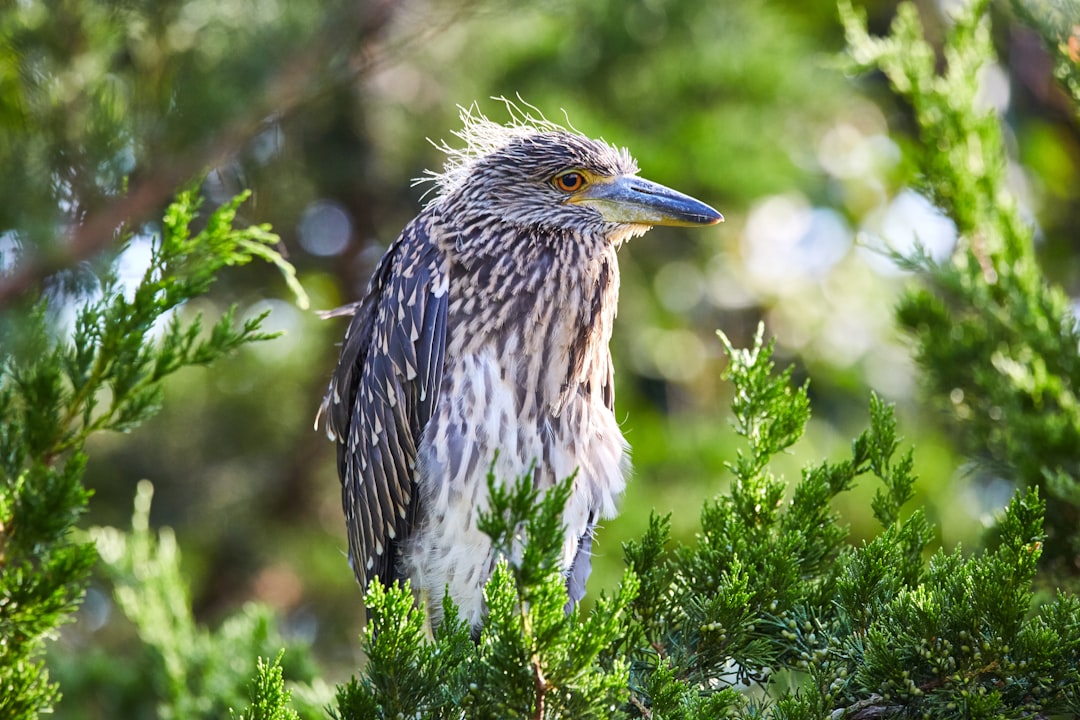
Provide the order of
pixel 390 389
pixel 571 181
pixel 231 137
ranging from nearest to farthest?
pixel 390 389, pixel 571 181, pixel 231 137

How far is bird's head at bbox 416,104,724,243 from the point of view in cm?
307

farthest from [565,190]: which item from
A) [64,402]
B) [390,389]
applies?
[64,402]

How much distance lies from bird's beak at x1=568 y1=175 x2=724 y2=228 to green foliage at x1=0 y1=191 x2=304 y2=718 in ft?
3.31

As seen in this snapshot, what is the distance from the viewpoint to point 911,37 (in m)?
3.27

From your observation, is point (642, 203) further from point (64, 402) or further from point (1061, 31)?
point (64, 402)

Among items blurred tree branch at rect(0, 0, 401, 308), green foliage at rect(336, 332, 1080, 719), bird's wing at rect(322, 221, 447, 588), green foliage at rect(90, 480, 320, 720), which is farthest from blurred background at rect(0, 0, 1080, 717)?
green foliage at rect(336, 332, 1080, 719)

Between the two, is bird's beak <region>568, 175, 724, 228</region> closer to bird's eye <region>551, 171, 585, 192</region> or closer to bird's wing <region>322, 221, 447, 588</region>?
bird's eye <region>551, 171, 585, 192</region>

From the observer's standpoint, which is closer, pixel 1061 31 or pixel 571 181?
pixel 1061 31

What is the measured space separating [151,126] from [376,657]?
7.95 feet

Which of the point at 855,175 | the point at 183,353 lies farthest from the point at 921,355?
the point at 855,175

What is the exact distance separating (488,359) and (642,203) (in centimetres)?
63

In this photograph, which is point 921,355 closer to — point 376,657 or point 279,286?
point 376,657

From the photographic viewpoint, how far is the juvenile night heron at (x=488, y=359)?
2.93 m

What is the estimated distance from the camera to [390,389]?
302 cm
